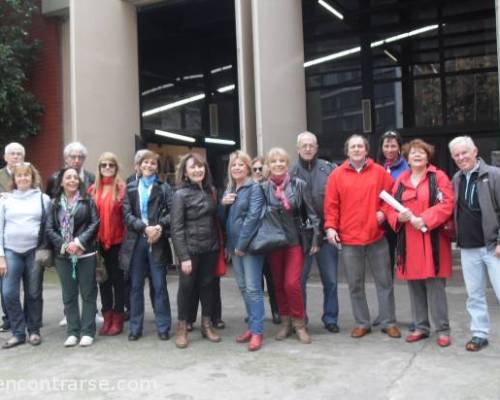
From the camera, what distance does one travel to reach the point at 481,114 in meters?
11.4

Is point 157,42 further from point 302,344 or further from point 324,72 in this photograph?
point 302,344

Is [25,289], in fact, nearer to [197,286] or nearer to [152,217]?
[152,217]

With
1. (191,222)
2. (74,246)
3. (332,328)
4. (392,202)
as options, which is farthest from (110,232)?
(392,202)

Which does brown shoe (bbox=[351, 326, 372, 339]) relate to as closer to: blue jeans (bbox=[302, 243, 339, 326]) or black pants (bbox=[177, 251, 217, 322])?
blue jeans (bbox=[302, 243, 339, 326])

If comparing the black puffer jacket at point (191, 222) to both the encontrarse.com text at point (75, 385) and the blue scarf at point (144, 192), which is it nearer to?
the blue scarf at point (144, 192)

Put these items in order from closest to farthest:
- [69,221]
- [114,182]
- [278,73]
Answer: [69,221] < [114,182] < [278,73]

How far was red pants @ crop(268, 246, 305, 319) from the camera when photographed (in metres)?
5.62

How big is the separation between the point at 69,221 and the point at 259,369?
228 centimetres

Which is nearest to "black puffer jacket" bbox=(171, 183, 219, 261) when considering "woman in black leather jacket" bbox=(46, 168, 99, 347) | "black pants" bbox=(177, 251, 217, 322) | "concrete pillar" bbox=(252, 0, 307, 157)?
"black pants" bbox=(177, 251, 217, 322)

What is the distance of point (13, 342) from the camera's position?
5.96 metres

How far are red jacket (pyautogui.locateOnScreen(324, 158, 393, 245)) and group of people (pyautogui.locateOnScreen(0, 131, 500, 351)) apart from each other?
0.01m

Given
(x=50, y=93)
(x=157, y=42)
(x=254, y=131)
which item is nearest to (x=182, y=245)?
(x=254, y=131)

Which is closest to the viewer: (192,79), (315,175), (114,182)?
(315,175)

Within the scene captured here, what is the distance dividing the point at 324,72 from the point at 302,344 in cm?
823
